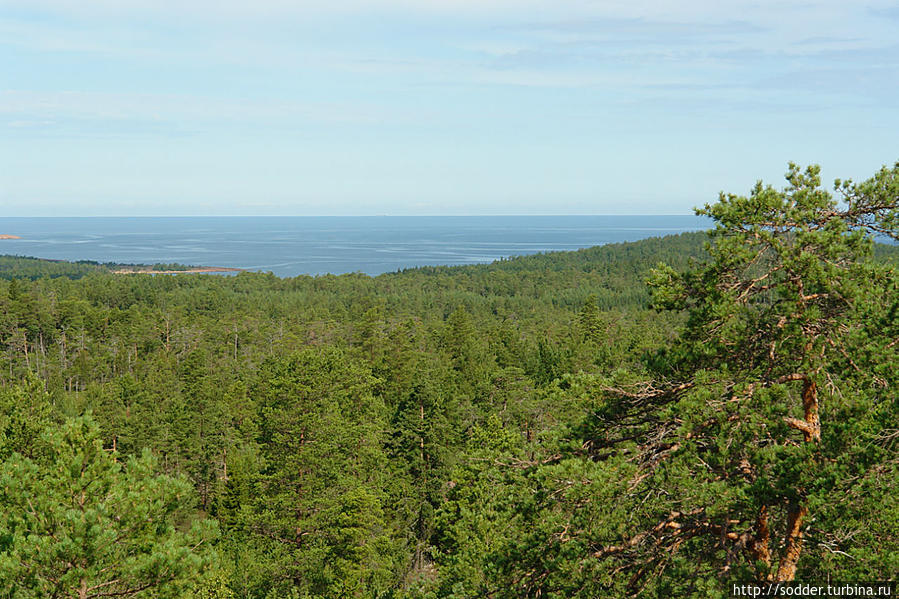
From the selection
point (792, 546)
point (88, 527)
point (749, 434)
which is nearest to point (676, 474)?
point (749, 434)

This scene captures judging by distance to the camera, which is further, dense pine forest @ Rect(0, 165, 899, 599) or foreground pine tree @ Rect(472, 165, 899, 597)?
dense pine forest @ Rect(0, 165, 899, 599)

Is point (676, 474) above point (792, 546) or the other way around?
above

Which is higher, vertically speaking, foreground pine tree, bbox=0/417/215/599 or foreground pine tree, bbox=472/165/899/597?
foreground pine tree, bbox=472/165/899/597

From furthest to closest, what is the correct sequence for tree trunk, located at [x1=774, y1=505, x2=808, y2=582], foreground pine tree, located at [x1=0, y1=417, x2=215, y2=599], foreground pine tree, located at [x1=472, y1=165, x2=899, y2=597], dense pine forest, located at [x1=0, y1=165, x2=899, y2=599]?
foreground pine tree, located at [x1=0, y1=417, x2=215, y2=599] < tree trunk, located at [x1=774, y1=505, x2=808, y2=582] < dense pine forest, located at [x1=0, y1=165, x2=899, y2=599] < foreground pine tree, located at [x1=472, y1=165, x2=899, y2=597]

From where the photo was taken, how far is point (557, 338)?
2020 inches

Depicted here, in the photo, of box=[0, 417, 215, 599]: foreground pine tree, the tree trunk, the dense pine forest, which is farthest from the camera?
box=[0, 417, 215, 599]: foreground pine tree

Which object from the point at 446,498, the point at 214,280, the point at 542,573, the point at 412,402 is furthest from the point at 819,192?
the point at 214,280

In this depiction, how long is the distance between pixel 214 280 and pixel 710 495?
101129mm

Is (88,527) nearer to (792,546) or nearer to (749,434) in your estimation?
(749,434)

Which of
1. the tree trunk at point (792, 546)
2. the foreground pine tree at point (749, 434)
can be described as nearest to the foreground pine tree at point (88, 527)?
the foreground pine tree at point (749, 434)

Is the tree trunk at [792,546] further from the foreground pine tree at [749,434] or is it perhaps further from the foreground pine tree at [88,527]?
the foreground pine tree at [88,527]

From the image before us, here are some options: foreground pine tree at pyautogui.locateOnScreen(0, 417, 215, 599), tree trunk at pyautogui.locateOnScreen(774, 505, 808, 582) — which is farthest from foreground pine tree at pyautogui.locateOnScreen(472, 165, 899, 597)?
foreground pine tree at pyautogui.locateOnScreen(0, 417, 215, 599)

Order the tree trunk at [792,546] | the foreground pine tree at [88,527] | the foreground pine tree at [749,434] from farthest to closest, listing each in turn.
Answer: the foreground pine tree at [88,527]
the tree trunk at [792,546]
the foreground pine tree at [749,434]

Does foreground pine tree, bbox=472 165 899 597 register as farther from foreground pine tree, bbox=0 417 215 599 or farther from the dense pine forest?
foreground pine tree, bbox=0 417 215 599
